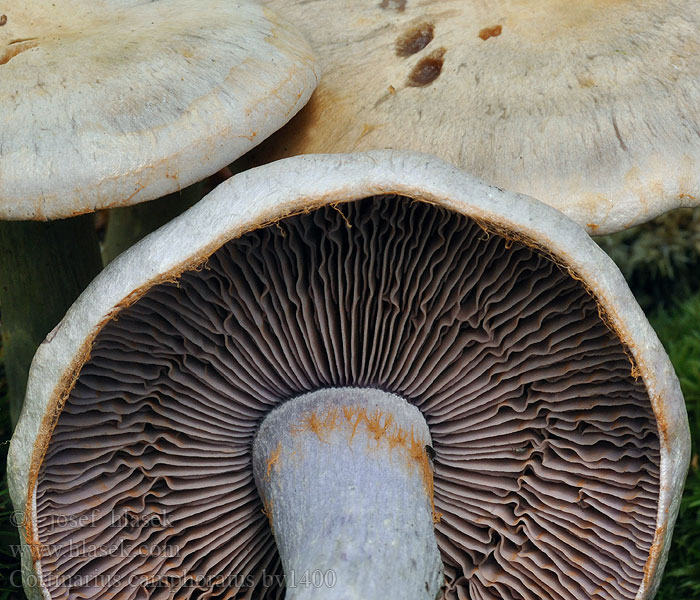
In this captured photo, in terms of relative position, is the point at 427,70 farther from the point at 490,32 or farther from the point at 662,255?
the point at 662,255

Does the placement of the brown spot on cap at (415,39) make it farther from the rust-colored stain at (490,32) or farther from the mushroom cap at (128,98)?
the mushroom cap at (128,98)

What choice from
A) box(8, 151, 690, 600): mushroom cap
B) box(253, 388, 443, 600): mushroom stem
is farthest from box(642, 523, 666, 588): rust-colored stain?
box(253, 388, 443, 600): mushroom stem

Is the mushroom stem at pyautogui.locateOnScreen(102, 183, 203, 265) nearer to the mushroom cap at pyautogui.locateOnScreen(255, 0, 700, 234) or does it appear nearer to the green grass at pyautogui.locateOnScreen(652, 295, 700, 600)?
the mushroom cap at pyautogui.locateOnScreen(255, 0, 700, 234)

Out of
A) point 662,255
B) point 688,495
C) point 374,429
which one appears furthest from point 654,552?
point 662,255

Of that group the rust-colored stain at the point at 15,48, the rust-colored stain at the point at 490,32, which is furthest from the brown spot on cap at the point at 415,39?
the rust-colored stain at the point at 15,48

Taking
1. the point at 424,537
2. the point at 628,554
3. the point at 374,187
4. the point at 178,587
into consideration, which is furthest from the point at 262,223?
the point at 628,554

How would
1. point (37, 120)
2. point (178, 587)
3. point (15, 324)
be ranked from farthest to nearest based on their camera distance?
point (15, 324) → point (178, 587) → point (37, 120)

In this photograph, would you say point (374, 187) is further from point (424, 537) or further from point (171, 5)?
point (171, 5)
